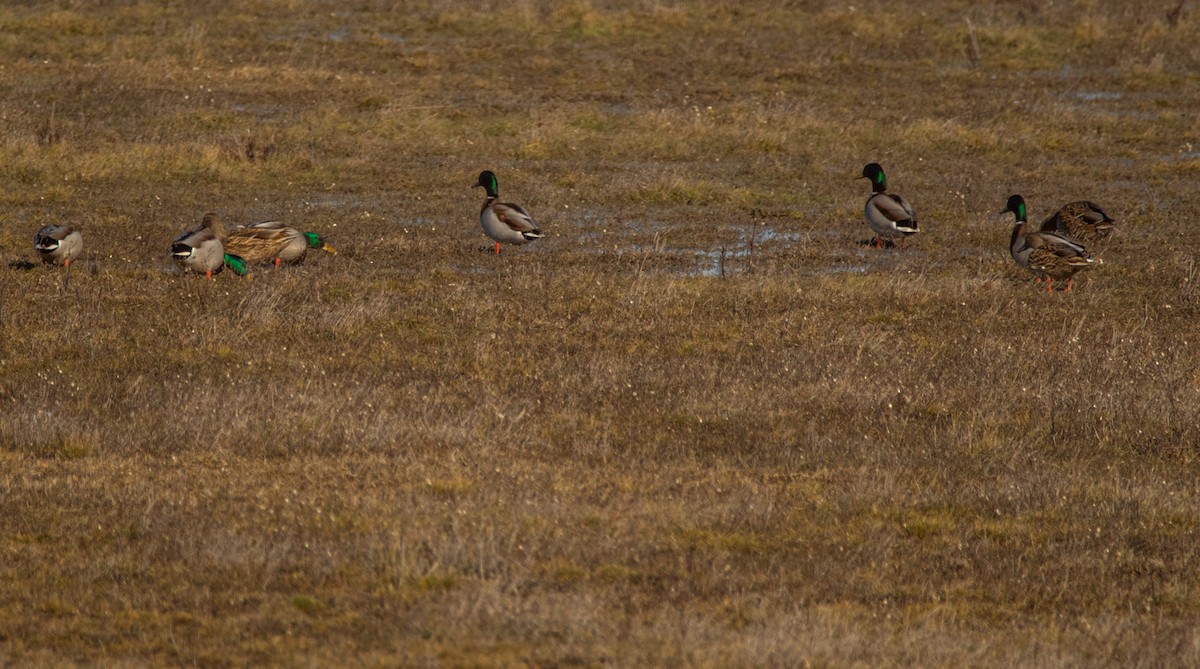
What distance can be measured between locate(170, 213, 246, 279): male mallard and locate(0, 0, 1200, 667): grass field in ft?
0.78

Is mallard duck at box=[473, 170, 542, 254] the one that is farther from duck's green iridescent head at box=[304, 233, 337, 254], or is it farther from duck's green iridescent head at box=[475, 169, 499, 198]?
duck's green iridescent head at box=[304, 233, 337, 254]

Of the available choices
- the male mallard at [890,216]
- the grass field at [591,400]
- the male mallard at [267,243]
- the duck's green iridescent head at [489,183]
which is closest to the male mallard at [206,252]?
the male mallard at [267,243]

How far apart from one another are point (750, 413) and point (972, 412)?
164 cm

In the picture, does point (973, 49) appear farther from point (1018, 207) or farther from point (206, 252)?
point (206, 252)

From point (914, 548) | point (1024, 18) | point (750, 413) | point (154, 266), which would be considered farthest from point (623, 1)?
point (914, 548)

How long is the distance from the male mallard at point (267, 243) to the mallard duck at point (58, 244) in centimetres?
154

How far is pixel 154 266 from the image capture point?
52.7 ft

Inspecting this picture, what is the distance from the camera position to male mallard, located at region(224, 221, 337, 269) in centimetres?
1533

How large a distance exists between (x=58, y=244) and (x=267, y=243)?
207 centimetres

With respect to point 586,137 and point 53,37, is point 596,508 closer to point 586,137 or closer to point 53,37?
point 586,137

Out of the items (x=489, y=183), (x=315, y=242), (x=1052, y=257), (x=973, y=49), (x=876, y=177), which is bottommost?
(x=315, y=242)

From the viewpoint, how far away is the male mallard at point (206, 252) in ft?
47.5

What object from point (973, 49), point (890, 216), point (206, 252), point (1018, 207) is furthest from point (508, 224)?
point (973, 49)

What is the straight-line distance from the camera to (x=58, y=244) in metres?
14.8
